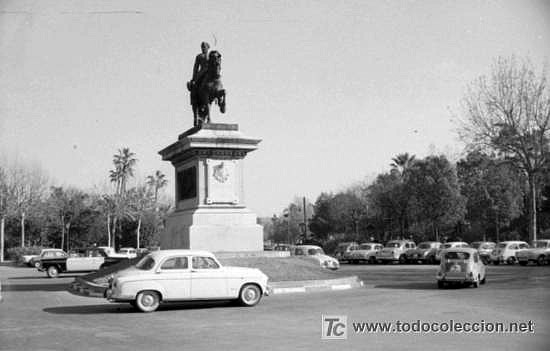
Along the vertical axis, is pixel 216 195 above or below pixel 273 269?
above

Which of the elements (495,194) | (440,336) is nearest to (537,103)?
(495,194)

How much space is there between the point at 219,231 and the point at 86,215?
169 ft

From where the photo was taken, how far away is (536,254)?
129ft

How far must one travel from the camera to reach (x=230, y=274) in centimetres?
1609

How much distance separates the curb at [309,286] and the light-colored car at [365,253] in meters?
24.9

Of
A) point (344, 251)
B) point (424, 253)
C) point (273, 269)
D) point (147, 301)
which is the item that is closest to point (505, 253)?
point (424, 253)

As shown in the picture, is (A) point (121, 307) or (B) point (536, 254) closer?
(A) point (121, 307)

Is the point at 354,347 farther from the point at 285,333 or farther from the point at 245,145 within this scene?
the point at 245,145

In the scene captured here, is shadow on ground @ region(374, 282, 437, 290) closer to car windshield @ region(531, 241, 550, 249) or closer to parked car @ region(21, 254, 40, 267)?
car windshield @ region(531, 241, 550, 249)

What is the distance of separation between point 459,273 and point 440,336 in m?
11.0

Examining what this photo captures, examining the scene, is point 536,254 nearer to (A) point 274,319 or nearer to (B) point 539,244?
(B) point 539,244

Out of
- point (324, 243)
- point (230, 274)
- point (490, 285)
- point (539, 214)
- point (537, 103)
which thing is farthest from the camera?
point (324, 243)

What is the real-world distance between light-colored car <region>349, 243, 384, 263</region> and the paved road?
84.3 ft

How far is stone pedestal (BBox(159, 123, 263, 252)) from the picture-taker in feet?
75.9
